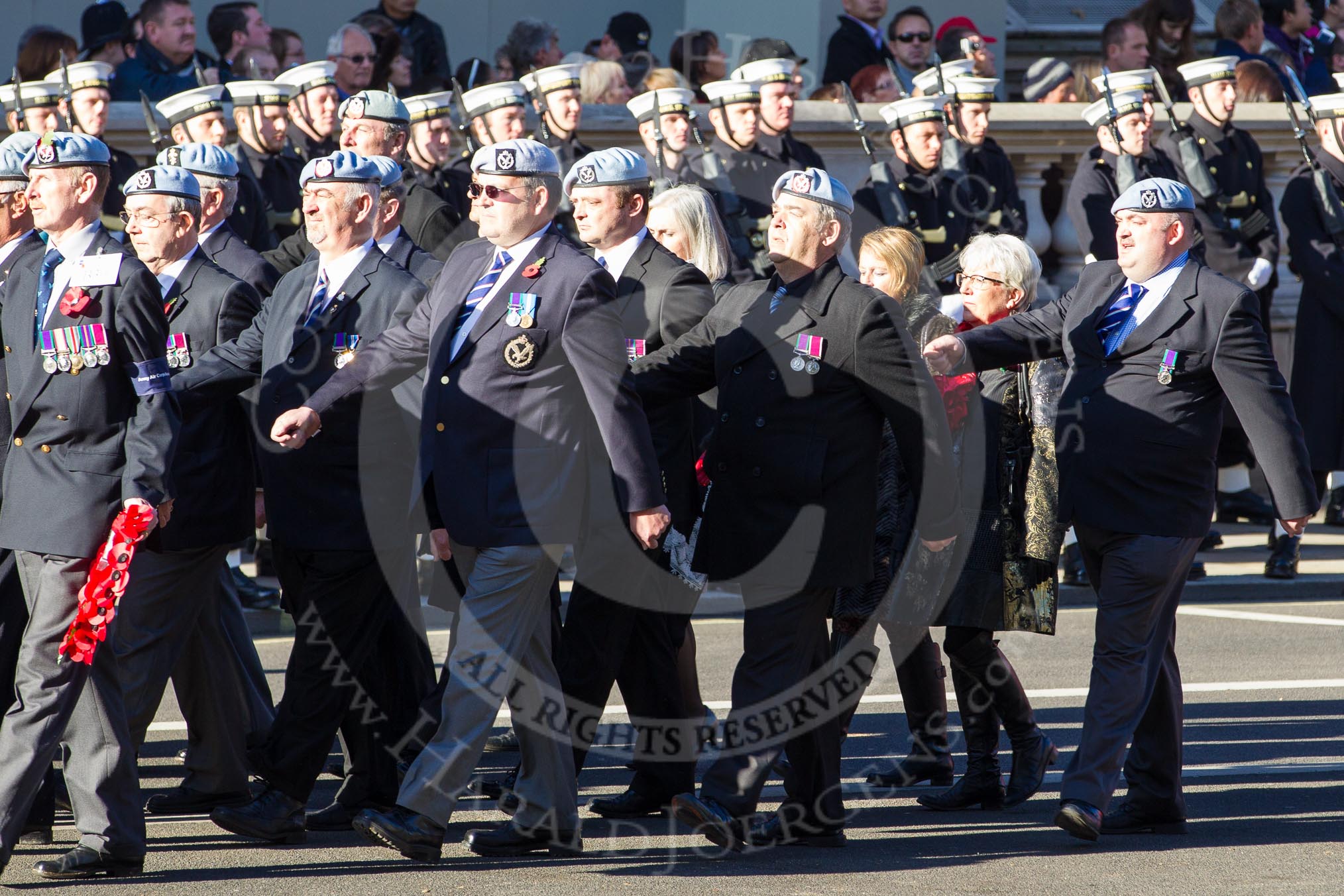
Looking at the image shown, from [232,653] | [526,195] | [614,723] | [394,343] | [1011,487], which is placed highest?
[526,195]

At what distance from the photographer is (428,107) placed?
35.6 ft

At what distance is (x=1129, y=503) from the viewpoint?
647 centimetres

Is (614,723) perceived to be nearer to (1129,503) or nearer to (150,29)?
(1129,503)

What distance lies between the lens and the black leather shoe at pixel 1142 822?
6586 millimetres

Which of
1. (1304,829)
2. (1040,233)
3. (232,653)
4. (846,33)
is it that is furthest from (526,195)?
(846,33)

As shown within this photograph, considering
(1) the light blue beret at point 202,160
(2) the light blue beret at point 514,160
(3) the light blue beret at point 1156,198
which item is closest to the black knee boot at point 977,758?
(3) the light blue beret at point 1156,198

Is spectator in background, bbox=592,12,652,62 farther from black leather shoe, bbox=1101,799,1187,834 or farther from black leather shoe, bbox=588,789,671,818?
black leather shoe, bbox=1101,799,1187,834

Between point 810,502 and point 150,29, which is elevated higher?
point 150,29

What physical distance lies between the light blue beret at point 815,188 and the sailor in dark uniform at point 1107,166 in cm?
553

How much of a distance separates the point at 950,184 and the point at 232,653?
20.0 ft

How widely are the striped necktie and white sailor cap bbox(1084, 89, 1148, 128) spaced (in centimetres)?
732

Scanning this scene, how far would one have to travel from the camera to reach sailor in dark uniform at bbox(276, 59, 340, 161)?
36.1ft

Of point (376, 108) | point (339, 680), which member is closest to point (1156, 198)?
point (339, 680)

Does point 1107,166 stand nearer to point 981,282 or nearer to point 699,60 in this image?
point 699,60
